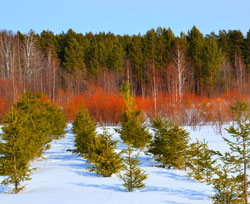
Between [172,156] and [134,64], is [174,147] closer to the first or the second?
[172,156]

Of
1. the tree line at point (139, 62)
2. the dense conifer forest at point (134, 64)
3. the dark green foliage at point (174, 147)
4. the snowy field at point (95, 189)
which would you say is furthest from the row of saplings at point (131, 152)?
the tree line at point (139, 62)

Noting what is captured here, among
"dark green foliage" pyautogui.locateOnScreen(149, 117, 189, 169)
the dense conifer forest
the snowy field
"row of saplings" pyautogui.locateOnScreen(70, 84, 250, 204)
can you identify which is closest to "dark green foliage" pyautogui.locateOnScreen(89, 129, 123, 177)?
"row of saplings" pyautogui.locateOnScreen(70, 84, 250, 204)

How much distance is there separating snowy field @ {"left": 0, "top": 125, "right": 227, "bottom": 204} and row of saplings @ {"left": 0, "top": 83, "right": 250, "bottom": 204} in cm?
35

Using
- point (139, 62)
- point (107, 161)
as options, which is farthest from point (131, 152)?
point (139, 62)

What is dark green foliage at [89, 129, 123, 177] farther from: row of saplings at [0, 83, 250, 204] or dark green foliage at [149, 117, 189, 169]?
dark green foliage at [149, 117, 189, 169]

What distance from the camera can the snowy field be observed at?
5559 millimetres

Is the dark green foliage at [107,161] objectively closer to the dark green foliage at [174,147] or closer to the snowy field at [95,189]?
the snowy field at [95,189]

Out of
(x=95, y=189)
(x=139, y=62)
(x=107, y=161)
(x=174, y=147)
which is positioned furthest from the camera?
(x=139, y=62)

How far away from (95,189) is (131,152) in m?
1.49

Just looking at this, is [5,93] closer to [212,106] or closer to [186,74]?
[212,106]

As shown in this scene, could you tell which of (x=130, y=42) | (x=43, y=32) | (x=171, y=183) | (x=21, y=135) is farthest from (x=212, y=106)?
(x=43, y=32)

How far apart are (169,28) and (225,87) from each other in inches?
604

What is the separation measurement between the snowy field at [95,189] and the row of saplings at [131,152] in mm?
350

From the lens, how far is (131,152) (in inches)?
283
